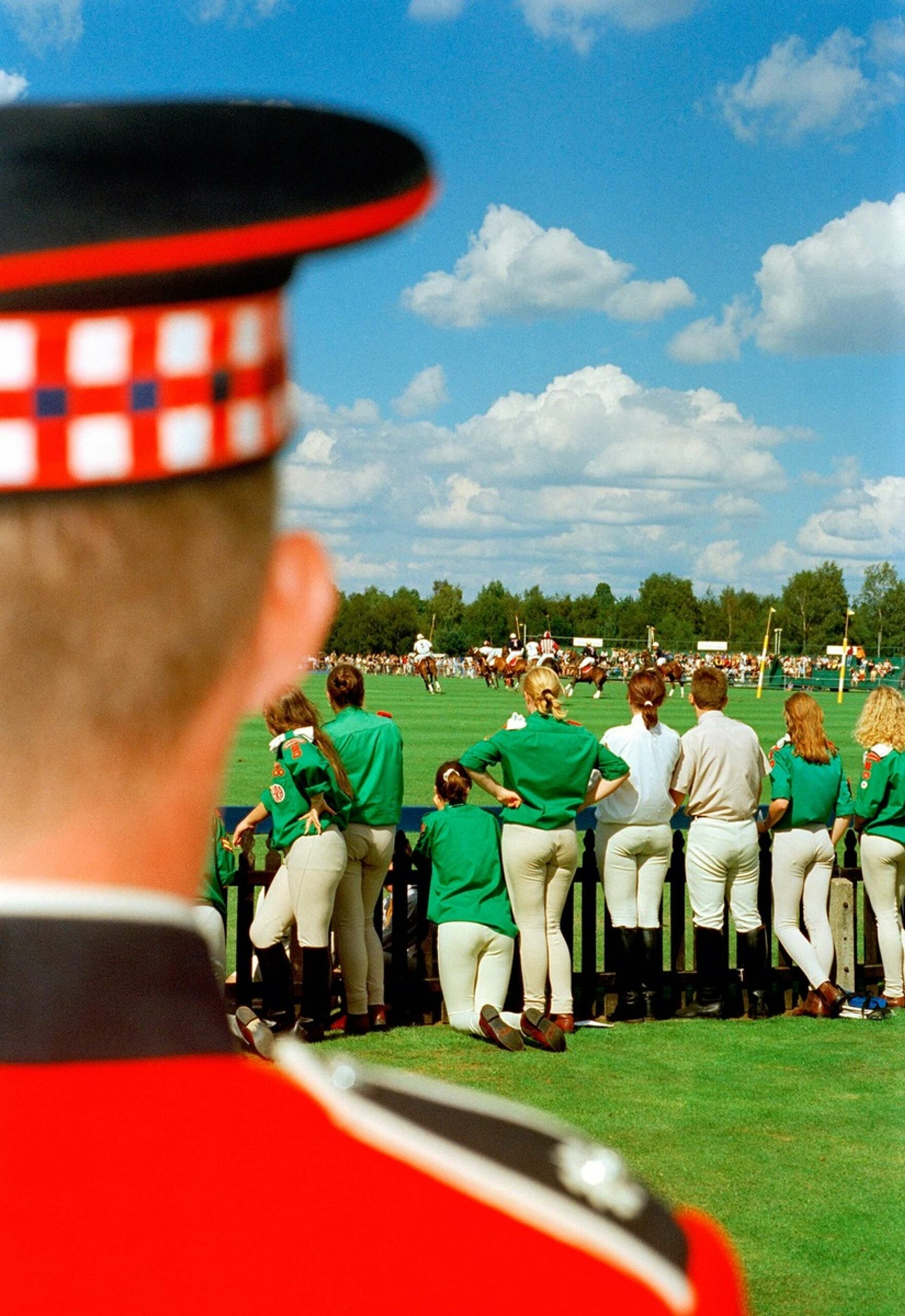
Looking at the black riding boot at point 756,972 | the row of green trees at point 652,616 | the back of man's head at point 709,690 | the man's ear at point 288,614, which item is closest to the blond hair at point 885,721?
the back of man's head at point 709,690

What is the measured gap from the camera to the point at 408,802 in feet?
68.7

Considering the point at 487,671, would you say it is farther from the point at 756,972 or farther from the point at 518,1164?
the point at 518,1164

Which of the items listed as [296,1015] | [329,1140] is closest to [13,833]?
[329,1140]

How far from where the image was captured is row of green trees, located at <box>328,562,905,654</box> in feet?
388

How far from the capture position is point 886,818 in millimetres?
9977

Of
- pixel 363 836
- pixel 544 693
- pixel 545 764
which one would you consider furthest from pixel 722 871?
pixel 363 836

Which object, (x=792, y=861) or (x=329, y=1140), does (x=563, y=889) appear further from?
(x=329, y=1140)

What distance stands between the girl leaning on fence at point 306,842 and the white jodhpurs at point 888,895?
354 cm

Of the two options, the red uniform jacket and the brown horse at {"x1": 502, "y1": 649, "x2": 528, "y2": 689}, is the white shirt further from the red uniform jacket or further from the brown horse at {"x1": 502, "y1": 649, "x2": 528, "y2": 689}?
the brown horse at {"x1": 502, "y1": 649, "x2": 528, "y2": 689}

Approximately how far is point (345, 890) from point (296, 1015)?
0.84m

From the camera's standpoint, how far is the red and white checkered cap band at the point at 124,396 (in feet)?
2.90

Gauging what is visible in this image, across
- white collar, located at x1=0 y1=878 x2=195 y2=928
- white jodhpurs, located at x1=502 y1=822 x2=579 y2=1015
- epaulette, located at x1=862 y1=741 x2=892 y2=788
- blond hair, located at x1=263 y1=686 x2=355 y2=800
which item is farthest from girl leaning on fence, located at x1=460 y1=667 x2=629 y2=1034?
white collar, located at x1=0 y1=878 x2=195 y2=928

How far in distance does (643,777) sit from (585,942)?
3.56ft

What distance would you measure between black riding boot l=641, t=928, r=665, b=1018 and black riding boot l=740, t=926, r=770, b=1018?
55 centimetres
